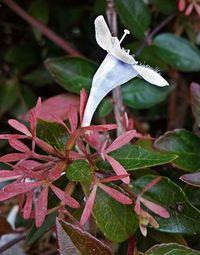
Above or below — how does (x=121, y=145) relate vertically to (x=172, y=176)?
above

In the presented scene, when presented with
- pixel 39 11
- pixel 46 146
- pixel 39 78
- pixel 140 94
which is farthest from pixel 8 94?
pixel 46 146

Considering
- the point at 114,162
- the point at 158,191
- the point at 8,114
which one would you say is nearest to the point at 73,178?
the point at 114,162

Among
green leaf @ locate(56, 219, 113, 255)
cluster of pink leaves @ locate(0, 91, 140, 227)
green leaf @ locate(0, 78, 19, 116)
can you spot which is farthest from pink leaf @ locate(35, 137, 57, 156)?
green leaf @ locate(0, 78, 19, 116)

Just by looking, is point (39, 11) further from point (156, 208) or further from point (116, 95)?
point (156, 208)

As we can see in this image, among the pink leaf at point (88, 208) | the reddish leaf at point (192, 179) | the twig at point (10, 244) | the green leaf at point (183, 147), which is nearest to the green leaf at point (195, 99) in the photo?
the green leaf at point (183, 147)

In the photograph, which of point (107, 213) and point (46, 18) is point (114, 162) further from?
point (46, 18)
